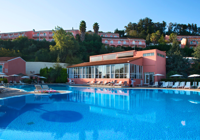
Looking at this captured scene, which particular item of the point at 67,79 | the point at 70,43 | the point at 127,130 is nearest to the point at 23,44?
the point at 70,43

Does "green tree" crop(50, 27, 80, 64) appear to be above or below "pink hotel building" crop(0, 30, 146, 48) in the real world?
below

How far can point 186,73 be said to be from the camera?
25.8 meters

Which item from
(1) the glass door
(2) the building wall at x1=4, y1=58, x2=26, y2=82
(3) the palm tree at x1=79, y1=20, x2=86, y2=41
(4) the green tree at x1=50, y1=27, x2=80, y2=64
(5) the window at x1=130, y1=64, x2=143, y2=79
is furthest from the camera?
(3) the palm tree at x1=79, y1=20, x2=86, y2=41

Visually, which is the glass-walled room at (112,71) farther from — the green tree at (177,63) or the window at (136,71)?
the green tree at (177,63)

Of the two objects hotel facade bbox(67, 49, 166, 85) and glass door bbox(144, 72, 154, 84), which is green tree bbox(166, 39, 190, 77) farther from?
glass door bbox(144, 72, 154, 84)

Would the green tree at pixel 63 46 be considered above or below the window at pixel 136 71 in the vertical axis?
above

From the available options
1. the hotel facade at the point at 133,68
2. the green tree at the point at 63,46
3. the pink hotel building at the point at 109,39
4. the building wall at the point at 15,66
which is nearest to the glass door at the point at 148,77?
the hotel facade at the point at 133,68

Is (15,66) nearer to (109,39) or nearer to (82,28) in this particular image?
(82,28)

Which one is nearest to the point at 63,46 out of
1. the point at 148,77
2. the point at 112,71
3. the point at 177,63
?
the point at 112,71

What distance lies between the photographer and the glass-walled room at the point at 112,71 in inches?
824

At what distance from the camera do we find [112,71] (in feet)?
73.5

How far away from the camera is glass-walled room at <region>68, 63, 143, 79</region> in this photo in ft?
68.6

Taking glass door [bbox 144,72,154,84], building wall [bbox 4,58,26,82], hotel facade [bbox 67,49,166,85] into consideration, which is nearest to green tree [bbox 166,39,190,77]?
hotel facade [bbox 67,49,166,85]

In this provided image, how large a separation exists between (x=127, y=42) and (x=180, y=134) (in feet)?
153
